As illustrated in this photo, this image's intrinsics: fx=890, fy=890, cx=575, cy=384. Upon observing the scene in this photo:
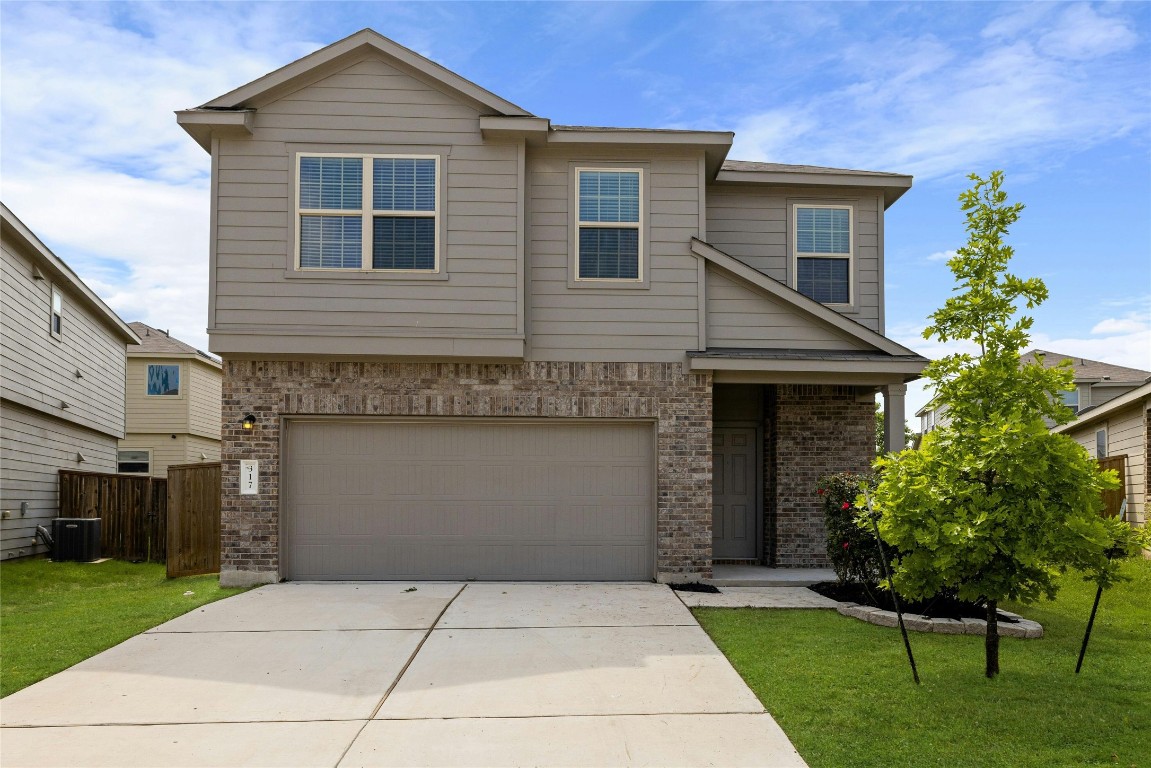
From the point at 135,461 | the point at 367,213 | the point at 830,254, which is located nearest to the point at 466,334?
the point at 367,213

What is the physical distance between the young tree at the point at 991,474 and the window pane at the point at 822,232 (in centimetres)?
612

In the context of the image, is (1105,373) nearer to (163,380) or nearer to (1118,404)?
(1118,404)

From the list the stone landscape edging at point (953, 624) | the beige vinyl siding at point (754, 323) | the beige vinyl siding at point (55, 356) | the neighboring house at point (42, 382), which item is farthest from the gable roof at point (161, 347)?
the stone landscape edging at point (953, 624)

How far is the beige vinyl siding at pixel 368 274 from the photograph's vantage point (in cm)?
1104

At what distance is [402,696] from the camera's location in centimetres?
640

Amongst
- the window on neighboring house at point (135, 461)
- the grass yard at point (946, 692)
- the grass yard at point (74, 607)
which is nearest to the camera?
the grass yard at point (946, 692)

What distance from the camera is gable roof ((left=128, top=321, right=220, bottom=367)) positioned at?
85.7 feet

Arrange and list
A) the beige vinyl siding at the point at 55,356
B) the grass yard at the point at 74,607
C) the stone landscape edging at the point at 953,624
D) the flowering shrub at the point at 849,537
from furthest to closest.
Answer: the beige vinyl siding at the point at 55,356
the flowering shrub at the point at 849,537
the stone landscape edging at the point at 953,624
the grass yard at the point at 74,607

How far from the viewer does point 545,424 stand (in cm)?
1160

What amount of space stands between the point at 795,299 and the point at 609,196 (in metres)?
2.77

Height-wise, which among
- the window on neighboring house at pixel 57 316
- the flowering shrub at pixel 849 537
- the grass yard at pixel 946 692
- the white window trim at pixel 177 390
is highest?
the window on neighboring house at pixel 57 316

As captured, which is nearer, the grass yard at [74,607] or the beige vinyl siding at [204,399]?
the grass yard at [74,607]

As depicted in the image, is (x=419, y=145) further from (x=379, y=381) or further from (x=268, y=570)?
Result: (x=268, y=570)

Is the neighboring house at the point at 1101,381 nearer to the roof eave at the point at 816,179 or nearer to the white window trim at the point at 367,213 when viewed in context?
the roof eave at the point at 816,179
